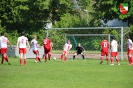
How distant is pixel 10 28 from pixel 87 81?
174 feet

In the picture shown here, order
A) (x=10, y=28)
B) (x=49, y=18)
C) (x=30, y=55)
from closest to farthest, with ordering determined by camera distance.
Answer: (x=30, y=55), (x=10, y=28), (x=49, y=18)

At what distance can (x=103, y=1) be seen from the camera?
6812cm

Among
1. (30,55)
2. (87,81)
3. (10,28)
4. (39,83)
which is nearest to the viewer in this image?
(39,83)

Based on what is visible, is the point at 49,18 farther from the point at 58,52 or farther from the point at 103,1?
the point at 58,52

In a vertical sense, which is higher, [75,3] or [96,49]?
[75,3]

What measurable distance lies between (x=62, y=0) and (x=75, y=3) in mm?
4313

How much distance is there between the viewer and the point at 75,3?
7844 cm

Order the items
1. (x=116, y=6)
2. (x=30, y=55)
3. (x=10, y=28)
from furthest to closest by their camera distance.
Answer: (x=10, y=28)
(x=116, y=6)
(x=30, y=55)

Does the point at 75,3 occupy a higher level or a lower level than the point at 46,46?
higher

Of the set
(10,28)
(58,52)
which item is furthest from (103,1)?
(58,52)

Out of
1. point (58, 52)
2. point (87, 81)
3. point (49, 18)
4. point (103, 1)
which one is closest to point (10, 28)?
point (49, 18)

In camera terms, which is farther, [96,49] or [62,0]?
[62,0]

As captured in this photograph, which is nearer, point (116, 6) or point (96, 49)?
point (96, 49)

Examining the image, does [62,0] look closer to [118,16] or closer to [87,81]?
[118,16]
